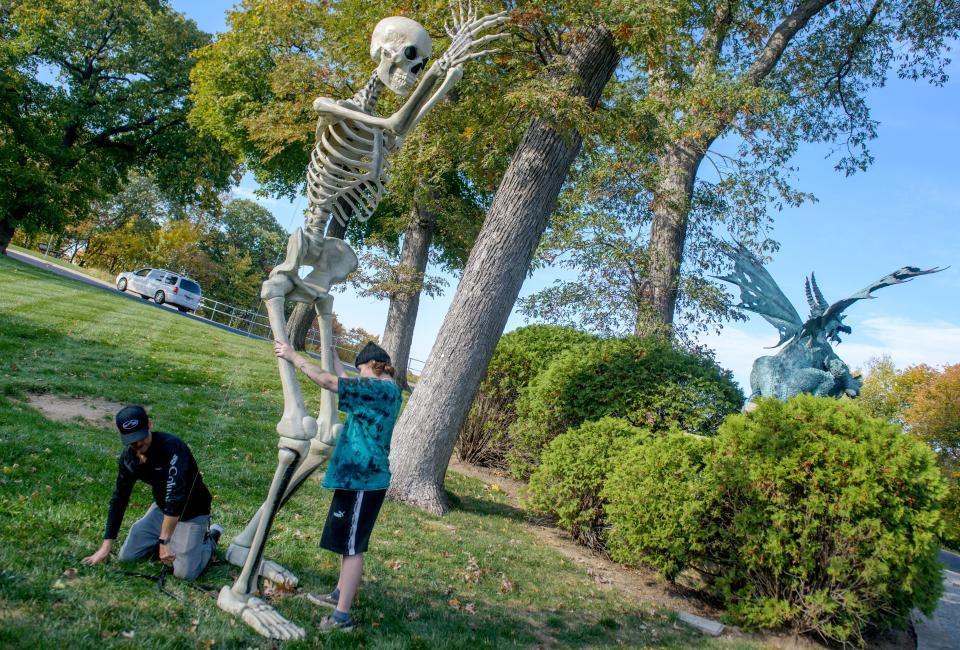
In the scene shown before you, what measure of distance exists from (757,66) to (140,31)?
25067 mm

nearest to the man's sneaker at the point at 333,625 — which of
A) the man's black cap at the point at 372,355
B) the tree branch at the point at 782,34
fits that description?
the man's black cap at the point at 372,355

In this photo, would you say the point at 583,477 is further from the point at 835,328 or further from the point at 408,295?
the point at 408,295

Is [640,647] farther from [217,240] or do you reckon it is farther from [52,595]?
[217,240]

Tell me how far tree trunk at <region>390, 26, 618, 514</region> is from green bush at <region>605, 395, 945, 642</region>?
8.74ft

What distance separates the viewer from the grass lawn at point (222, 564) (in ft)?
12.4

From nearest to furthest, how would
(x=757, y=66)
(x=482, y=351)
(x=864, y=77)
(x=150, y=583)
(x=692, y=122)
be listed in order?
1. (x=150, y=583)
2. (x=482, y=351)
3. (x=692, y=122)
4. (x=757, y=66)
5. (x=864, y=77)

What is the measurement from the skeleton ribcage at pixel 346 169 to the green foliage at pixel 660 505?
422cm

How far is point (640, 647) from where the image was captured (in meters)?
5.23

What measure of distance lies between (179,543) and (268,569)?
69cm

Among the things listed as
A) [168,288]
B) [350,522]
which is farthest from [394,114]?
[168,288]

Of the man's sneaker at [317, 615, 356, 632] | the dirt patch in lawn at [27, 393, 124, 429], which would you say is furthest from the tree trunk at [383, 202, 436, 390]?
the man's sneaker at [317, 615, 356, 632]

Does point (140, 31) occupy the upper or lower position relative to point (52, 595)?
upper

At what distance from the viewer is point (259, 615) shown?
3.96 metres

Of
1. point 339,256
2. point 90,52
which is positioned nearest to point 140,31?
point 90,52
